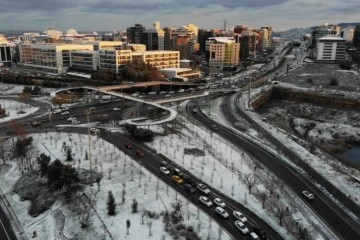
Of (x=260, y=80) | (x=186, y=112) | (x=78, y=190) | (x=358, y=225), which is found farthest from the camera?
(x=260, y=80)

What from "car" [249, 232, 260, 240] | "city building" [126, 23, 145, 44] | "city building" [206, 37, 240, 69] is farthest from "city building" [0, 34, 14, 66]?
"car" [249, 232, 260, 240]

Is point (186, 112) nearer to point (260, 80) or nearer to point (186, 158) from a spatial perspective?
point (186, 158)

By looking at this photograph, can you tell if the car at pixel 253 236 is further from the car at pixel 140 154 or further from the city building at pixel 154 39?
the city building at pixel 154 39

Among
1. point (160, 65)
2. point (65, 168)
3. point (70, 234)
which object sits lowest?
point (70, 234)

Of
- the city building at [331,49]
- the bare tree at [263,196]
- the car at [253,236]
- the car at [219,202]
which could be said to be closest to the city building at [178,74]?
the bare tree at [263,196]

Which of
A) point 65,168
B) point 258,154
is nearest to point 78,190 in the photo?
point 65,168

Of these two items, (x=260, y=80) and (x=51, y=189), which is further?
(x=260, y=80)

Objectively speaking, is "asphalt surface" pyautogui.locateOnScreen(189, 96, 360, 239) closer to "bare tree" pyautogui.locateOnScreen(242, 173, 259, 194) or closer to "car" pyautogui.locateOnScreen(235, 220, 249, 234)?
"bare tree" pyautogui.locateOnScreen(242, 173, 259, 194)
